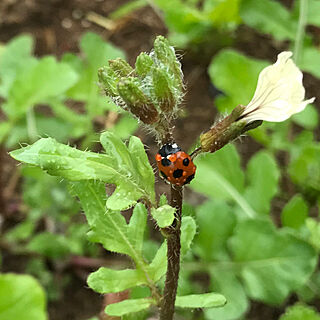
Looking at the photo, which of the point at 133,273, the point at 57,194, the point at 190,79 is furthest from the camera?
the point at 190,79

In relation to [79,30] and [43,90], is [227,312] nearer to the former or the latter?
[43,90]

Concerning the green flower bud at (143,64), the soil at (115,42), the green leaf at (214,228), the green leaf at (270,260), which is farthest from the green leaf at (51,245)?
the green flower bud at (143,64)

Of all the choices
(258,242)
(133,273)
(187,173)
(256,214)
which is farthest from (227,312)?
(187,173)

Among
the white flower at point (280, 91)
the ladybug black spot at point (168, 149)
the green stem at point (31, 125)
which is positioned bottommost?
the green stem at point (31, 125)

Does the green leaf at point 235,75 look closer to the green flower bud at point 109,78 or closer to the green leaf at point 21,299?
the green leaf at point 21,299

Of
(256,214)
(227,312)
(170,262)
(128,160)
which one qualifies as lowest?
(227,312)

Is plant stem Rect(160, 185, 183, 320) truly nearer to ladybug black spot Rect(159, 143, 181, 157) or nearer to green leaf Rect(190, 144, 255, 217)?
ladybug black spot Rect(159, 143, 181, 157)

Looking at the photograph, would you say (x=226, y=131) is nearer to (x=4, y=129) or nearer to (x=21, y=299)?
(x=21, y=299)
